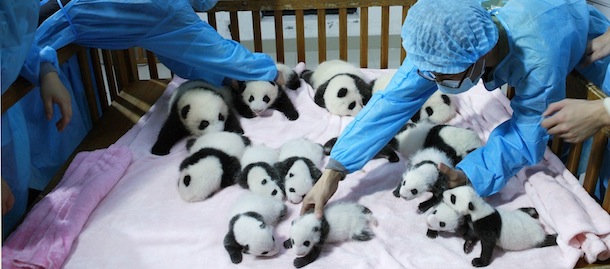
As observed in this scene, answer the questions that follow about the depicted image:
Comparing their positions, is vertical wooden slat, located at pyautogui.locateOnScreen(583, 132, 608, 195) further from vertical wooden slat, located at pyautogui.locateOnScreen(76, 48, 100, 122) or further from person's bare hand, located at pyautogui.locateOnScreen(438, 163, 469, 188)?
vertical wooden slat, located at pyautogui.locateOnScreen(76, 48, 100, 122)

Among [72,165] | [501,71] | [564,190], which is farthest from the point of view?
[72,165]

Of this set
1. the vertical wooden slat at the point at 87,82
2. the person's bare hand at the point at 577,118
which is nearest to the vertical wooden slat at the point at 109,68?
the vertical wooden slat at the point at 87,82

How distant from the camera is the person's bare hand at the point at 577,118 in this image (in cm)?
111

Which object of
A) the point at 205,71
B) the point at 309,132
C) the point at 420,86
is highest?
the point at 420,86

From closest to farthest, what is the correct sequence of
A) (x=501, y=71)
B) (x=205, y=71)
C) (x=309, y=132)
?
1. (x=501, y=71)
2. (x=309, y=132)
3. (x=205, y=71)

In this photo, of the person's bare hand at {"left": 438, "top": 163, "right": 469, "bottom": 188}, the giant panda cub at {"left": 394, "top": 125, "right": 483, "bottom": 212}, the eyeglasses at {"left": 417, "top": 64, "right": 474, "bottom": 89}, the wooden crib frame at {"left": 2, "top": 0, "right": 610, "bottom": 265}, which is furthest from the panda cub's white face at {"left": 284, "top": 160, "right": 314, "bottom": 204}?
the wooden crib frame at {"left": 2, "top": 0, "right": 610, "bottom": 265}

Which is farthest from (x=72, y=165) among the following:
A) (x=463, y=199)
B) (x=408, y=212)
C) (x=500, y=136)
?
(x=500, y=136)

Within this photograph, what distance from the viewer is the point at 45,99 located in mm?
1374

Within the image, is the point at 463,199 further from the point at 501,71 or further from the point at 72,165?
the point at 72,165

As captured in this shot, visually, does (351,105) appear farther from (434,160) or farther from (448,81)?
(448,81)

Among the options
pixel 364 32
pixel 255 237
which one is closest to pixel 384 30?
pixel 364 32

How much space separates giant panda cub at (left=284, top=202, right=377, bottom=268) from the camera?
1.28m

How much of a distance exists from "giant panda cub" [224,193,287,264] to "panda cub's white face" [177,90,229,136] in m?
0.51

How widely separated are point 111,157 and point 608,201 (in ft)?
4.90
